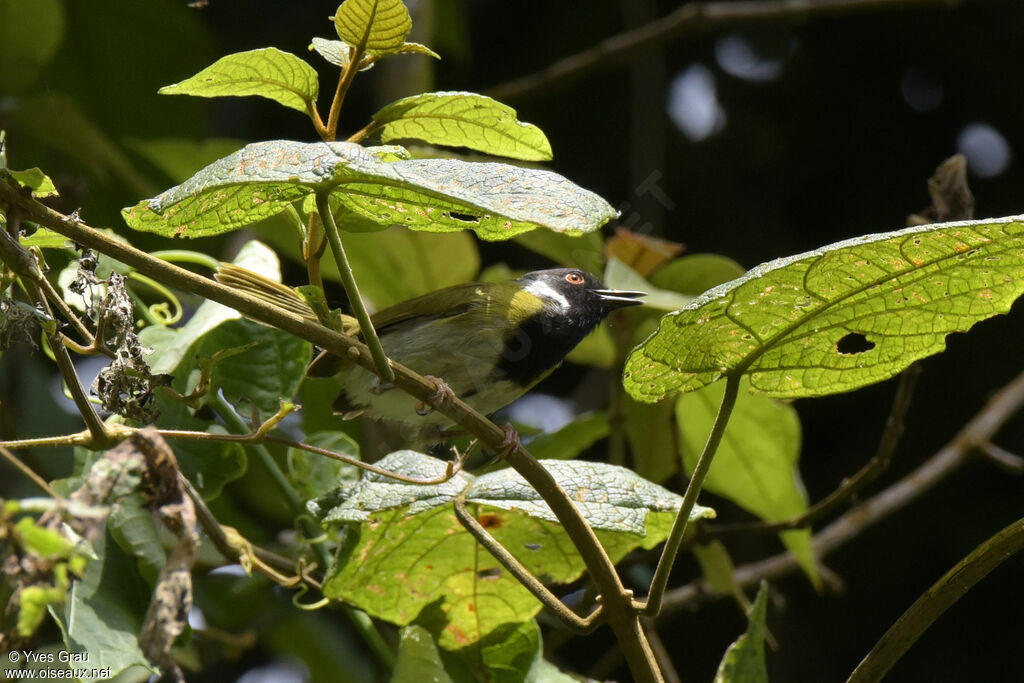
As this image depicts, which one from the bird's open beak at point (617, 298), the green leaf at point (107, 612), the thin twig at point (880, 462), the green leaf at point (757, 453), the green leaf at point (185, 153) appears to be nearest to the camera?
the green leaf at point (107, 612)

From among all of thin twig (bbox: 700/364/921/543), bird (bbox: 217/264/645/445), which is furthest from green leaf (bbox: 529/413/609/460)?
thin twig (bbox: 700/364/921/543)

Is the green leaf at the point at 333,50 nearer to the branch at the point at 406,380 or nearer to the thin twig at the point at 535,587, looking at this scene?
the branch at the point at 406,380

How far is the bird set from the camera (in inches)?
113

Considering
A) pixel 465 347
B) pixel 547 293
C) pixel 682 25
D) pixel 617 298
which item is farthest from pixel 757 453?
pixel 682 25

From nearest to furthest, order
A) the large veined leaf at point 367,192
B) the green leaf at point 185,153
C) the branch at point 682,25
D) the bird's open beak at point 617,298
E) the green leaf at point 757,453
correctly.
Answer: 1. the large veined leaf at point 367,192
2. the green leaf at point 757,453
3. the green leaf at point 185,153
4. the bird's open beak at point 617,298
5. the branch at point 682,25

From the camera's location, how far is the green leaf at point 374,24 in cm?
129

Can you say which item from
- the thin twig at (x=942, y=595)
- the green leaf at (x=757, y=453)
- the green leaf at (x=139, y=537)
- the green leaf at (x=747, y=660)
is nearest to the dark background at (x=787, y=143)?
the green leaf at (x=757, y=453)

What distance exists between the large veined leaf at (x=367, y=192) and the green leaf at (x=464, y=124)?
0.10m

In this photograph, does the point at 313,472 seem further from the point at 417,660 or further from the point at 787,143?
the point at 787,143

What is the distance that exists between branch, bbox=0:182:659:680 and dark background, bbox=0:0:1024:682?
91.9 inches

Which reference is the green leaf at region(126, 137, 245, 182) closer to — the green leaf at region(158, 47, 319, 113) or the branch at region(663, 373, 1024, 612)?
the green leaf at region(158, 47, 319, 113)

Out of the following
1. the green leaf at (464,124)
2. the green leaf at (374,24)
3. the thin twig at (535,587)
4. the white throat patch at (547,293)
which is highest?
the green leaf at (374,24)

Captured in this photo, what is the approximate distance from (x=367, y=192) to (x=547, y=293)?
2066 mm

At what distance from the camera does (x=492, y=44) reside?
15.5ft
